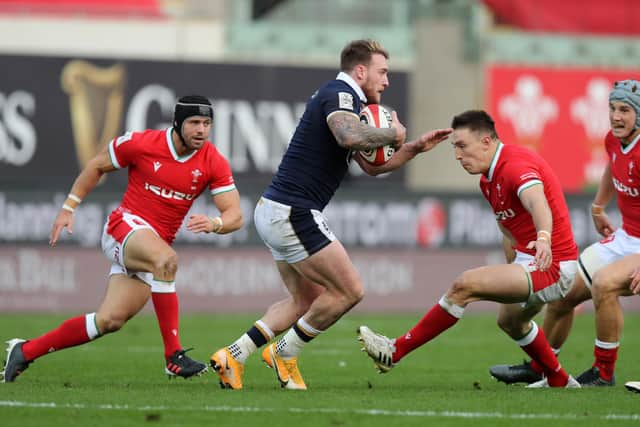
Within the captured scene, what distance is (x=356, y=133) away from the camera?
911cm

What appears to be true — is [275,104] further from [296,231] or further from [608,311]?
[296,231]

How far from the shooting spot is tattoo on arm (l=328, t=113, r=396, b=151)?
910cm

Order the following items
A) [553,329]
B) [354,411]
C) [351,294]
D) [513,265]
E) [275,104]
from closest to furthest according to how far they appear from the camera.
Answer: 1. [354,411]
2. [351,294]
3. [513,265]
4. [553,329]
5. [275,104]

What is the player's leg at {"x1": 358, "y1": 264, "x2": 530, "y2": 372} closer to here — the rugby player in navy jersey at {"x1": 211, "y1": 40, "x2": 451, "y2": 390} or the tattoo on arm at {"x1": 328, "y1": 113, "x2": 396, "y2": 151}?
the rugby player in navy jersey at {"x1": 211, "y1": 40, "x2": 451, "y2": 390}

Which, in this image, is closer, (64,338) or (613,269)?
(64,338)

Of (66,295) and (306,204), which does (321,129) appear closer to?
(306,204)

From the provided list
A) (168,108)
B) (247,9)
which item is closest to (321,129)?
(168,108)

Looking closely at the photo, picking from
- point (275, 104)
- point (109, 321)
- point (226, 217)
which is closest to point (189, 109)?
point (226, 217)

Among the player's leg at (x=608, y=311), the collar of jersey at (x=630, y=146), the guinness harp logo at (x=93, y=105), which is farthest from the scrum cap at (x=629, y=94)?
the guinness harp logo at (x=93, y=105)

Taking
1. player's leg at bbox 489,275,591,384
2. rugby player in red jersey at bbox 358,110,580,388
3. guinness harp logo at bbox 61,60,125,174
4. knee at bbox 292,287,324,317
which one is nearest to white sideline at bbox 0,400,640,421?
rugby player in red jersey at bbox 358,110,580,388

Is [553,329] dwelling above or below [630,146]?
below

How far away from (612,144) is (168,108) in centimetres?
1277

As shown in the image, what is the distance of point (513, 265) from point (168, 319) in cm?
263

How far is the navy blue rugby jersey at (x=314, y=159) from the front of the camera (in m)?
9.47
